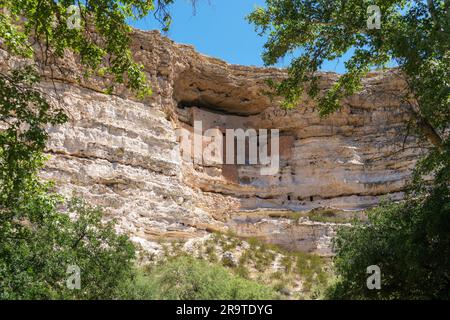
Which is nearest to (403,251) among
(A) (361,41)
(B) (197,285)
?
(A) (361,41)

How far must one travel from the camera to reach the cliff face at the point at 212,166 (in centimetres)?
1892

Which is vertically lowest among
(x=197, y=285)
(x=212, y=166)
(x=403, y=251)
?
(x=197, y=285)

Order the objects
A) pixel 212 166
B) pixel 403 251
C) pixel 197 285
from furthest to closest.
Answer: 1. pixel 212 166
2. pixel 197 285
3. pixel 403 251

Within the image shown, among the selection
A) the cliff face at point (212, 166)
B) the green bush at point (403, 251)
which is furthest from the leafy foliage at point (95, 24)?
the cliff face at point (212, 166)

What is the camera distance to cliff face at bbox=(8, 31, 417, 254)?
18.9m

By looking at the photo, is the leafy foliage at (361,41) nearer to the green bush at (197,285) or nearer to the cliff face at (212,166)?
the green bush at (197,285)

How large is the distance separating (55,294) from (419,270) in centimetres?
629

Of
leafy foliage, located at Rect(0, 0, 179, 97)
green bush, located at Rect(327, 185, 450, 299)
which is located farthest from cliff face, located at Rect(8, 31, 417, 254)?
leafy foliage, located at Rect(0, 0, 179, 97)

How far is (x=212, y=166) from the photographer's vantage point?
22.8 meters

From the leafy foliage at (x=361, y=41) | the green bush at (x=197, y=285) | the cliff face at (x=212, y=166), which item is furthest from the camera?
the cliff face at (x=212, y=166)

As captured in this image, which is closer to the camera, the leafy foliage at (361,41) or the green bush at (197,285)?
the leafy foliage at (361,41)

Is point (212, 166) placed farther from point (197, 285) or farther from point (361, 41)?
point (361, 41)

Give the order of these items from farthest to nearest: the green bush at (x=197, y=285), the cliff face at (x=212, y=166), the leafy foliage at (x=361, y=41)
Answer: the cliff face at (x=212, y=166) < the green bush at (x=197, y=285) < the leafy foliage at (x=361, y=41)

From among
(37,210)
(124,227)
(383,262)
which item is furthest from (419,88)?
(124,227)
